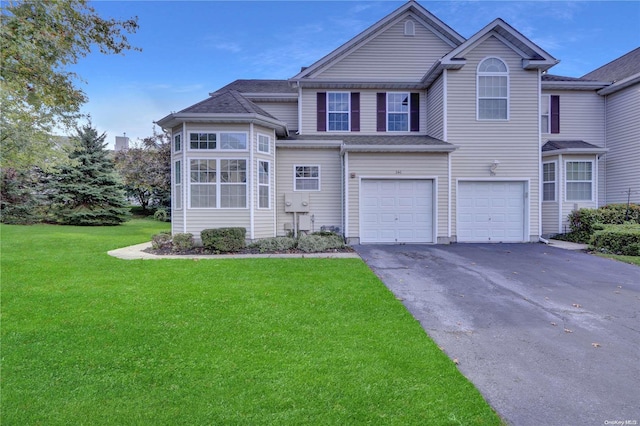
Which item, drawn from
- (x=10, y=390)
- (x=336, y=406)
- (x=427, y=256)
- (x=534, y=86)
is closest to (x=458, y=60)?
(x=534, y=86)

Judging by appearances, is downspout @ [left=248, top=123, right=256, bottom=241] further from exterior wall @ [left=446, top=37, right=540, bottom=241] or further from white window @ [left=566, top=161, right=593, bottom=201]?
white window @ [left=566, top=161, right=593, bottom=201]

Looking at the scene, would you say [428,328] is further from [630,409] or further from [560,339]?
[630,409]

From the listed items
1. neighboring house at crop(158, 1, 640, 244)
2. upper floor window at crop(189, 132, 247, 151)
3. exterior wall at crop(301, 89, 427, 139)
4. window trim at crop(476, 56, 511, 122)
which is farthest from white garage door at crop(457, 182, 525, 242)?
upper floor window at crop(189, 132, 247, 151)

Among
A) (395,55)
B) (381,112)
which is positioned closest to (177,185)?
(381,112)

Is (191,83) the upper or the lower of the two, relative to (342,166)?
upper

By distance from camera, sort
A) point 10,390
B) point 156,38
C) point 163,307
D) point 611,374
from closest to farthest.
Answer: point 10,390, point 611,374, point 163,307, point 156,38

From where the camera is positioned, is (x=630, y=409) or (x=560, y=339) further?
(x=560, y=339)

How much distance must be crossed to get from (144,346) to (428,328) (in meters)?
3.56

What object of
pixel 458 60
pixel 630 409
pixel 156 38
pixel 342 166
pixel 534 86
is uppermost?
pixel 156 38

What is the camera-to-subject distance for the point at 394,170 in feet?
38.1

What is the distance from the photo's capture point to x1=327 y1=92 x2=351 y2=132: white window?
45.6 ft

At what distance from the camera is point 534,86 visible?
12.0m

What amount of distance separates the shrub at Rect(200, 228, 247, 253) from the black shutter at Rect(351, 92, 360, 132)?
6.81 metres

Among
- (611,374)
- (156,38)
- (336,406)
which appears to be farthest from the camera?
(156,38)
